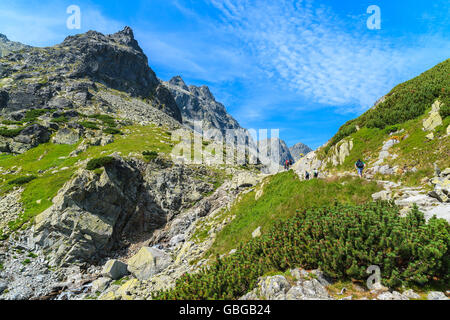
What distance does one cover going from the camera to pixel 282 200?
17.1 m

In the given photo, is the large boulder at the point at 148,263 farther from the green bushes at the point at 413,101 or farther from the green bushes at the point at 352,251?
the green bushes at the point at 413,101

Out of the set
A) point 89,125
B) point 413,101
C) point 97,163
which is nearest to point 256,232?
point 413,101

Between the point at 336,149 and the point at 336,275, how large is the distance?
19655 millimetres

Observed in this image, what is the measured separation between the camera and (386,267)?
6.35 meters

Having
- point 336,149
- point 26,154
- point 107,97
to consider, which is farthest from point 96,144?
point 107,97

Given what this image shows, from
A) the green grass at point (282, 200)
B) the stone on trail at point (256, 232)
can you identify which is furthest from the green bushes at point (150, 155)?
the stone on trail at point (256, 232)

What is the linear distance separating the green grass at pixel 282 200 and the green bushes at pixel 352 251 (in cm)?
247

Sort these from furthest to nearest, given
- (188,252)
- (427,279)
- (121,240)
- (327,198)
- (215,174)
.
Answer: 1. (215,174)
2. (121,240)
3. (188,252)
4. (327,198)
5. (427,279)

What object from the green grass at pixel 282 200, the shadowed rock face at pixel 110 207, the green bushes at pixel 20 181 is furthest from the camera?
the green bushes at pixel 20 181

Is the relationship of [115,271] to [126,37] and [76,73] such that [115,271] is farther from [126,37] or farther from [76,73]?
[126,37]

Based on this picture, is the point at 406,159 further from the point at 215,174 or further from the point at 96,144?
the point at 96,144

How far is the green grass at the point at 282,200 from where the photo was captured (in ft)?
40.8

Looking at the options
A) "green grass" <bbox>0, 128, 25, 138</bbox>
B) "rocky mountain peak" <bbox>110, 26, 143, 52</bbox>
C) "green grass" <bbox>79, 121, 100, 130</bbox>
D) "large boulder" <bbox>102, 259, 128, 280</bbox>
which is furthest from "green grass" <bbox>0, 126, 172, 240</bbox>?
"rocky mountain peak" <bbox>110, 26, 143, 52</bbox>

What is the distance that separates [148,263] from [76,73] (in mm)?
125800
